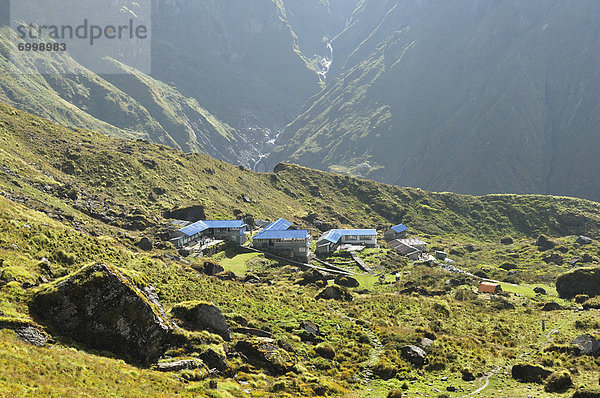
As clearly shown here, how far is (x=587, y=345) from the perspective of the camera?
31.6 m

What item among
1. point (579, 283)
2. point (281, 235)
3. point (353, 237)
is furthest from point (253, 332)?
point (353, 237)

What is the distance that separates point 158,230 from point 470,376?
60645 mm

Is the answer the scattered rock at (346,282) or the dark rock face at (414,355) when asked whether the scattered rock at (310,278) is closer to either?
the scattered rock at (346,282)

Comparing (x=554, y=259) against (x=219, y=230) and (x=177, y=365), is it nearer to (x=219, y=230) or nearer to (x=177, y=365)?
(x=219, y=230)

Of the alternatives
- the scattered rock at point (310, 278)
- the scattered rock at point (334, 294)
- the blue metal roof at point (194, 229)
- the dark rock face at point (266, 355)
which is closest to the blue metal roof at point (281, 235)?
the blue metal roof at point (194, 229)

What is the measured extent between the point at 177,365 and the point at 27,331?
680 centimetres

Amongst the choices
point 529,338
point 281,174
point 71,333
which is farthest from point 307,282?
point 281,174

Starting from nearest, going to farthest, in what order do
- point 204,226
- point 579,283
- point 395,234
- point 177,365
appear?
1. point 177,365
2. point 579,283
3. point 204,226
4. point 395,234

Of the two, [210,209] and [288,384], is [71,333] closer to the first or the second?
[288,384]

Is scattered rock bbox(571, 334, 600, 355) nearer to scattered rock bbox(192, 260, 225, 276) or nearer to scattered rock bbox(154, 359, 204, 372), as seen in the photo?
scattered rock bbox(154, 359, 204, 372)

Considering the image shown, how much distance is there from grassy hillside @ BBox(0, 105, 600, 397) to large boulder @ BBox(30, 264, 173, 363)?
90 cm

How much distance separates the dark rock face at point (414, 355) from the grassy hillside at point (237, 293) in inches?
31.2

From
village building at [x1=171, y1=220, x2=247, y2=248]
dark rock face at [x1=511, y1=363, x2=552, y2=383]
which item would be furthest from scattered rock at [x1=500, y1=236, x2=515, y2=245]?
dark rock face at [x1=511, y1=363, x2=552, y2=383]

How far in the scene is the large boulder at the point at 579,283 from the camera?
5903cm
